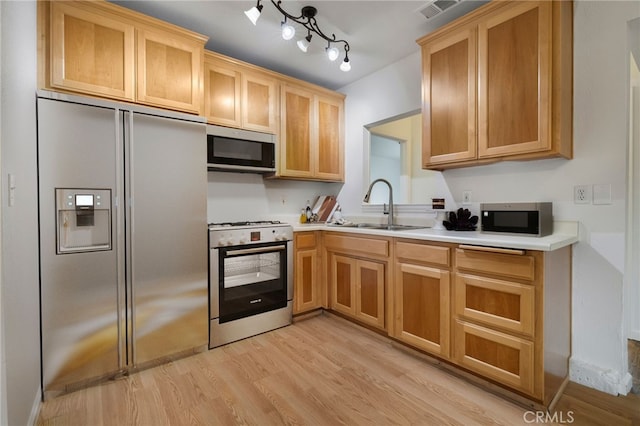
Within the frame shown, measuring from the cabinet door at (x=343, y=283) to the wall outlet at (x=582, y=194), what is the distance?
164cm

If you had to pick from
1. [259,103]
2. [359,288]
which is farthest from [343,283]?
[259,103]

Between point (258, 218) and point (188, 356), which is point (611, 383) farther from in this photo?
point (258, 218)

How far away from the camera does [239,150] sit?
277 centimetres

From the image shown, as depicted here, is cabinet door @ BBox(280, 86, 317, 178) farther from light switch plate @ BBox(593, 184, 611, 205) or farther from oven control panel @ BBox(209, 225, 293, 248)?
light switch plate @ BBox(593, 184, 611, 205)

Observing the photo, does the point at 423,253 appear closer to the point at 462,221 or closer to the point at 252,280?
the point at 462,221

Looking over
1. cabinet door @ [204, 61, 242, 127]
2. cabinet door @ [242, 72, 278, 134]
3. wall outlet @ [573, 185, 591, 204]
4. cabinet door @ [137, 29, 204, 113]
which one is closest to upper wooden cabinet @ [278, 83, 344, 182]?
cabinet door @ [242, 72, 278, 134]

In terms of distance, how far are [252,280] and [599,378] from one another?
2512mm

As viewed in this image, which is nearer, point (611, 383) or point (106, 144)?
point (611, 383)

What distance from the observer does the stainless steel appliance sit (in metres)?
2.39

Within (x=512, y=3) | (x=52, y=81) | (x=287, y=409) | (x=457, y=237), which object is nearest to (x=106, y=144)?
(x=52, y=81)

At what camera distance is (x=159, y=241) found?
208cm

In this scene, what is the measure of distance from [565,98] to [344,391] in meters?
2.29

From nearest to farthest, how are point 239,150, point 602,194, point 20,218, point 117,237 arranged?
point 20,218
point 602,194
point 117,237
point 239,150

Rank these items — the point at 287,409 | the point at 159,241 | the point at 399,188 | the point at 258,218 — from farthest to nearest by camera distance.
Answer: the point at 399,188, the point at 258,218, the point at 159,241, the point at 287,409
